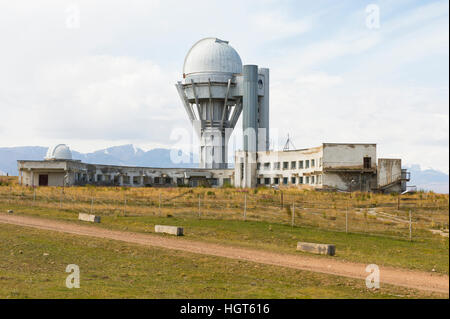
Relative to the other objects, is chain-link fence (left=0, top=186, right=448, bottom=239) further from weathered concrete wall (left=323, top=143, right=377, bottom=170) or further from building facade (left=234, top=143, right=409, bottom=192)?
weathered concrete wall (left=323, top=143, right=377, bottom=170)

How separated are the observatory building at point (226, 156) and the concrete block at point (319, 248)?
46.9 metres

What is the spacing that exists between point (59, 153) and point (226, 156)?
30.4m

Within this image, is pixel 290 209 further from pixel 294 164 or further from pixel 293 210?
pixel 294 164

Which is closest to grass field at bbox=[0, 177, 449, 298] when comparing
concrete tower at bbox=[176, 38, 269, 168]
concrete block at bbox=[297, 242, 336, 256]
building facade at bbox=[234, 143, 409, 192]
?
concrete block at bbox=[297, 242, 336, 256]

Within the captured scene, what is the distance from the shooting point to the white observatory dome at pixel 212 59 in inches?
3770

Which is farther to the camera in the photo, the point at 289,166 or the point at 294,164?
the point at 289,166

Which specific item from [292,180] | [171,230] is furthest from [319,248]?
[292,180]

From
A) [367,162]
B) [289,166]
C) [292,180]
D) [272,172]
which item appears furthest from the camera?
[272,172]

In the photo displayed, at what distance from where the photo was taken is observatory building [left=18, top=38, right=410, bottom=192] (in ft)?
232

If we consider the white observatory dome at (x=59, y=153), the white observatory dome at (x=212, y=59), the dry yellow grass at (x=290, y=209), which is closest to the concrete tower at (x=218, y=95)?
the white observatory dome at (x=212, y=59)

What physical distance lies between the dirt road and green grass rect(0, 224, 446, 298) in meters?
1.00

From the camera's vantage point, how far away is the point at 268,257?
71.5 feet

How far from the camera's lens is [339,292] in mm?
15461

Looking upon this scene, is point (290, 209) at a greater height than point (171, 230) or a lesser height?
greater
